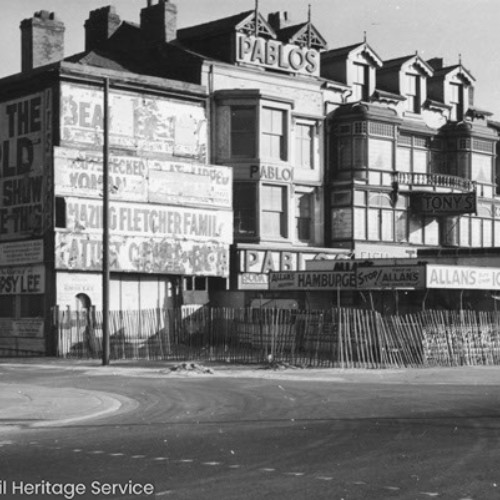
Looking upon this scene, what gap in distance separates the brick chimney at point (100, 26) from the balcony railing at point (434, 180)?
14.4 metres

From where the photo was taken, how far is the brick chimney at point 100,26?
4625 cm

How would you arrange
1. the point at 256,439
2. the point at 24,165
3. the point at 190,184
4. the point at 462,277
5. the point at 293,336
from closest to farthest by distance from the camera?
1. the point at 256,439
2. the point at 293,336
3. the point at 462,277
4. the point at 24,165
5. the point at 190,184

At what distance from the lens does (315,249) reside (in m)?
43.5

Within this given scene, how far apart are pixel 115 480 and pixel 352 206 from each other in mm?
34830

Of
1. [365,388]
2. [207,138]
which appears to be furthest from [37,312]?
[365,388]

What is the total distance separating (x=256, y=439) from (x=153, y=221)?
25.6 m

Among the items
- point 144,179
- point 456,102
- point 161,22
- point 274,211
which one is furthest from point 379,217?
point 161,22

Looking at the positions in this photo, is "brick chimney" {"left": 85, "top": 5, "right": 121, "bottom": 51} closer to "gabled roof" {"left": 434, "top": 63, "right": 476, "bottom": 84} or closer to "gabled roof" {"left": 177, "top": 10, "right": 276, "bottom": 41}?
"gabled roof" {"left": 177, "top": 10, "right": 276, "bottom": 41}

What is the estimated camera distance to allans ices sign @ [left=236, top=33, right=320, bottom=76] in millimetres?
42706

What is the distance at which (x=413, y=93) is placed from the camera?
49.1 metres

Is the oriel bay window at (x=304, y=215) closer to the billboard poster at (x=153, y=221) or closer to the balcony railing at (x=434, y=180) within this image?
the billboard poster at (x=153, y=221)

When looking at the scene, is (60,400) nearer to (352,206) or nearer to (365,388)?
(365,388)

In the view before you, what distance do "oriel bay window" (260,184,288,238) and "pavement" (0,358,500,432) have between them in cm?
1153

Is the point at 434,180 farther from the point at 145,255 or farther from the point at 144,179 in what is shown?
the point at 145,255
